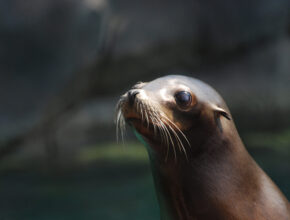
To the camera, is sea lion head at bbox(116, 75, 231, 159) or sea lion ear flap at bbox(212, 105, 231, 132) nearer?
sea lion head at bbox(116, 75, 231, 159)

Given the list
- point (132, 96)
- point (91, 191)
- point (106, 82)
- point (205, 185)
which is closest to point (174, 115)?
point (132, 96)

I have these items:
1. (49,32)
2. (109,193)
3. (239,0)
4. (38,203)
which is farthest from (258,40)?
(38,203)

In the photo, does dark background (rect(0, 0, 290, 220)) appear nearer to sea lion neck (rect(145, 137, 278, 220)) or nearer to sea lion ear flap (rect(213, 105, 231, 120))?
sea lion neck (rect(145, 137, 278, 220))

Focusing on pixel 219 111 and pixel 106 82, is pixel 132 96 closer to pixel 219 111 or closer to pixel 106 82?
pixel 219 111

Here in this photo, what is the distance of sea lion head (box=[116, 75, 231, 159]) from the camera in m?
→ 2.03

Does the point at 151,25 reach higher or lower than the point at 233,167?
higher

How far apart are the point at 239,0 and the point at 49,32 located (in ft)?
11.2

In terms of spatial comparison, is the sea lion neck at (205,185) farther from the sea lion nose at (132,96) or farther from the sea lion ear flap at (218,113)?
the sea lion nose at (132,96)

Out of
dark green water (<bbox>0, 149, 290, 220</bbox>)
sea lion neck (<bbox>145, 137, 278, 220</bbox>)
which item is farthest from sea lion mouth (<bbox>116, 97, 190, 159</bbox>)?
dark green water (<bbox>0, 149, 290, 220</bbox>)

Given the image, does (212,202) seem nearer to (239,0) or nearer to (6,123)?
(6,123)

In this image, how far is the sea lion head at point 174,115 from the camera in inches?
79.8

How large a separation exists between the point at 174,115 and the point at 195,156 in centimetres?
23

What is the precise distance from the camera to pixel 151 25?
7457mm

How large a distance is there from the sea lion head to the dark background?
2.46 metres
